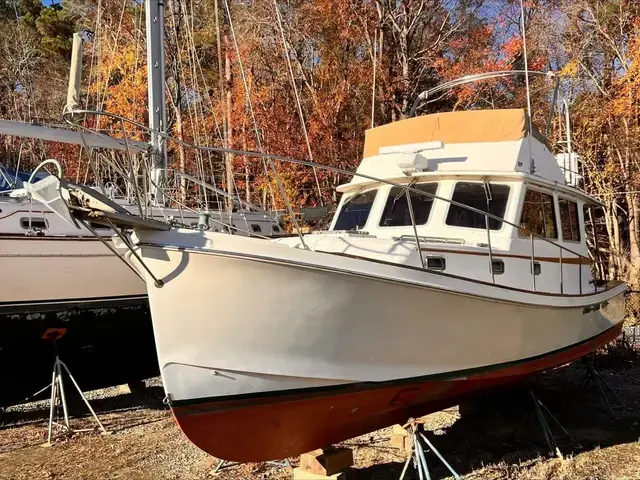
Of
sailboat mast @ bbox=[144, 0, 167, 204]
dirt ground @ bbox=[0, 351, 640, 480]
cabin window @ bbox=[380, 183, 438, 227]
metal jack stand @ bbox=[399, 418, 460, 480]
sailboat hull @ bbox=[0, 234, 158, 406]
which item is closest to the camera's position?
metal jack stand @ bbox=[399, 418, 460, 480]

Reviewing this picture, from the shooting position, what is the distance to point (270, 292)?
13.7ft

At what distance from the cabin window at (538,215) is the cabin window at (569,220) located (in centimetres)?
25

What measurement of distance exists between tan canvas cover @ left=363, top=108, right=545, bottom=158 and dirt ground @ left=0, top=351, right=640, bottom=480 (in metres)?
3.21

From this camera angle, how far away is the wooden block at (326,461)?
4.68m

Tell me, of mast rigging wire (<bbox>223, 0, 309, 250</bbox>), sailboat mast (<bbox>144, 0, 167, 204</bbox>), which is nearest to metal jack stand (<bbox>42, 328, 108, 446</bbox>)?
sailboat mast (<bbox>144, 0, 167, 204</bbox>)

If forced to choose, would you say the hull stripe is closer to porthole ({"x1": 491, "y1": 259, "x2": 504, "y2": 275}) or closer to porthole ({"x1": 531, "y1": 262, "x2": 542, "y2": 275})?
porthole ({"x1": 491, "y1": 259, "x2": 504, "y2": 275})

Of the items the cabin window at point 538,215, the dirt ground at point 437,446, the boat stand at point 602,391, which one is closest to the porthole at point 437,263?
the cabin window at point 538,215

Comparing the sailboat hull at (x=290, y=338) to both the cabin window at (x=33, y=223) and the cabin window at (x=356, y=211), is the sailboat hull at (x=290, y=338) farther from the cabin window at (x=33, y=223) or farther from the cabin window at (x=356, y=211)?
the cabin window at (x=33, y=223)

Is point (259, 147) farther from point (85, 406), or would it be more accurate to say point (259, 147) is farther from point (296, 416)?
point (296, 416)

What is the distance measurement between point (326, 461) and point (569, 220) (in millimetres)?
4213

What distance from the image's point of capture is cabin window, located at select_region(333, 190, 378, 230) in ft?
20.9

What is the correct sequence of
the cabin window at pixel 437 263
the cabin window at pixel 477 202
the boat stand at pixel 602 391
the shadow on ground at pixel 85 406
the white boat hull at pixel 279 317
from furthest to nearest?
1. the shadow on ground at pixel 85 406
2. the boat stand at pixel 602 391
3. the cabin window at pixel 477 202
4. the cabin window at pixel 437 263
5. the white boat hull at pixel 279 317

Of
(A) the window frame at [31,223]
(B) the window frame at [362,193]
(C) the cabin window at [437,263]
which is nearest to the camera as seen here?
(C) the cabin window at [437,263]

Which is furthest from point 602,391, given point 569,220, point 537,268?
point 537,268
